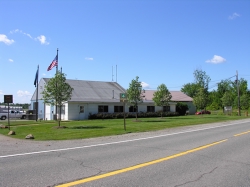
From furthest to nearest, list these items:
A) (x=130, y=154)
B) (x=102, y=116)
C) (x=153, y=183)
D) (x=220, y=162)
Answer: (x=102, y=116) → (x=130, y=154) → (x=220, y=162) → (x=153, y=183)

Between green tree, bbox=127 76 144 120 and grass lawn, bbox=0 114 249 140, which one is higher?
green tree, bbox=127 76 144 120

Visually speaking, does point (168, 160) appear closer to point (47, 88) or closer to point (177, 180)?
point (177, 180)

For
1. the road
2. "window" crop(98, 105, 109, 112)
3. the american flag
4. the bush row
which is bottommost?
the road

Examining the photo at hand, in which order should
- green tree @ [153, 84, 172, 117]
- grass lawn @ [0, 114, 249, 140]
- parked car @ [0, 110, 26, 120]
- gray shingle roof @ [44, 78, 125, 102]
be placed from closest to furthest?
grass lawn @ [0, 114, 249, 140], green tree @ [153, 84, 172, 117], gray shingle roof @ [44, 78, 125, 102], parked car @ [0, 110, 26, 120]

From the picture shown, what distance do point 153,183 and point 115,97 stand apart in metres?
39.2

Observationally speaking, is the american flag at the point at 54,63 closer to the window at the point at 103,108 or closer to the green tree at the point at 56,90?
the green tree at the point at 56,90

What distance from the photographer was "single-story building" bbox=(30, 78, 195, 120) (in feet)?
123

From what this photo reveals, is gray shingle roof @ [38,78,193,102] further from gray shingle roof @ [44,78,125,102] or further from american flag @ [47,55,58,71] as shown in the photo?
american flag @ [47,55,58,71]

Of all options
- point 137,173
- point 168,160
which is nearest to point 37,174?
point 137,173

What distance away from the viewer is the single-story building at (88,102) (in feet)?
123

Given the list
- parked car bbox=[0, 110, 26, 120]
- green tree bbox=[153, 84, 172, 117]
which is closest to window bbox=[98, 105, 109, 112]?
green tree bbox=[153, 84, 172, 117]

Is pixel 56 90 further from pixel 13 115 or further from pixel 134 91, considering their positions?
pixel 13 115

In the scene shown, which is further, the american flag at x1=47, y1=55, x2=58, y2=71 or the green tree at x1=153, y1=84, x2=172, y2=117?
the green tree at x1=153, y1=84, x2=172, y2=117

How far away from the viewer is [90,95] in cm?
4247
